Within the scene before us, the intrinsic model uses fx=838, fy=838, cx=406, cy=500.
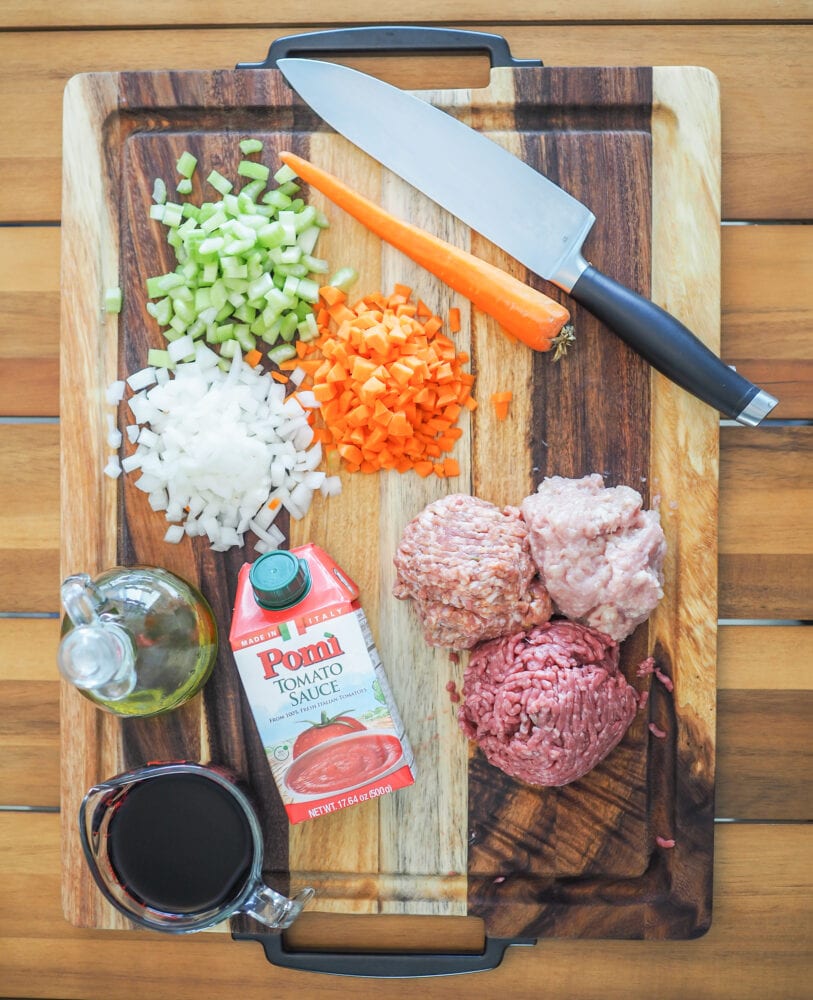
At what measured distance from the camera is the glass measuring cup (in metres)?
1.21

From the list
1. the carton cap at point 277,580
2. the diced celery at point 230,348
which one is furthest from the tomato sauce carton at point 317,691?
the diced celery at point 230,348

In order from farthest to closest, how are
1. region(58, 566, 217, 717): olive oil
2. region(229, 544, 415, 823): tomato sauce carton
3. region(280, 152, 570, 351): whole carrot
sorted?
region(280, 152, 570, 351): whole carrot < region(229, 544, 415, 823): tomato sauce carton < region(58, 566, 217, 717): olive oil

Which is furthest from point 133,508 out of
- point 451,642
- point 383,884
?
point 383,884

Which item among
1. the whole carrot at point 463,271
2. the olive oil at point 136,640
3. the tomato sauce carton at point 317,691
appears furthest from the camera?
the whole carrot at point 463,271

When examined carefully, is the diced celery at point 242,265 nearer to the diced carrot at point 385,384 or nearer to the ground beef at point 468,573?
the diced carrot at point 385,384

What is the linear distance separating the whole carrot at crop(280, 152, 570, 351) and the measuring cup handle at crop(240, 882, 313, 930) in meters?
0.92

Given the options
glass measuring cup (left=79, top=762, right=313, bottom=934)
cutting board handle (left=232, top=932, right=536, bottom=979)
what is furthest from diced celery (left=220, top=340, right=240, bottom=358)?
cutting board handle (left=232, top=932, right=536, bottom=979)

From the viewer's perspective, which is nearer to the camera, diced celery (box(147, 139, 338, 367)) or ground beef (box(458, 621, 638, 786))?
ground beef (box(458, 621, 638, 786))

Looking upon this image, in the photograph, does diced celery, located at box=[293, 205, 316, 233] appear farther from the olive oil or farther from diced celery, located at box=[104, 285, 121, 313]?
the olive oil

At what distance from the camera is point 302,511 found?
1344mm

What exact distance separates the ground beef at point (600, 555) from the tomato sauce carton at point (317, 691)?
0.30 meters

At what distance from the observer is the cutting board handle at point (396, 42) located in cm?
133

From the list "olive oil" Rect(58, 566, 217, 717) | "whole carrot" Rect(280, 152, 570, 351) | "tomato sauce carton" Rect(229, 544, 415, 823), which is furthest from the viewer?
"whole carrot" Rect(280, 152, 570, 351)

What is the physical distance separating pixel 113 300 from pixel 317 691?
70 cm
